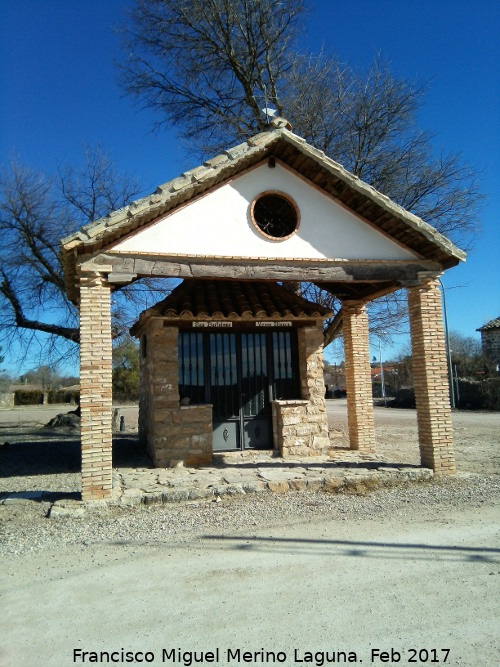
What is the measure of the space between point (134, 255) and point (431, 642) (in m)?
6.12

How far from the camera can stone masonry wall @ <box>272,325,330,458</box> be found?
10094 mm

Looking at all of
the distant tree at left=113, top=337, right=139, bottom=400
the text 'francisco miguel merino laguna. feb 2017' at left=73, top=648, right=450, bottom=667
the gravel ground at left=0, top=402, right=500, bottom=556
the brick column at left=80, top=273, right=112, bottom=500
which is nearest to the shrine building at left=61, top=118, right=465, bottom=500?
the brick column at left=80, top=273, right=112, bottom=500

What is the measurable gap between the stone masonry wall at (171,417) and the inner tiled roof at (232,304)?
0.50m

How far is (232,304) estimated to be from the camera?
10.0m

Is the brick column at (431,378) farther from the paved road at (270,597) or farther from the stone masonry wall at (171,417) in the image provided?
the stone masonry wall at (171,417)

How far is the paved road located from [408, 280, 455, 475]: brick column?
2.83 metres

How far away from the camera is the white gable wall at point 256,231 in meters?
7.83

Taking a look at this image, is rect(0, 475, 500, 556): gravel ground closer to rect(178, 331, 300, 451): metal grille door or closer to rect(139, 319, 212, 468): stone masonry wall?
rect(139, 319, 212, 468): stone masonry wall

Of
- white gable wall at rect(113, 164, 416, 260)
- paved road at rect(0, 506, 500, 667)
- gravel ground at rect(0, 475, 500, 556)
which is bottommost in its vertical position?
paved road at rect(0, 506, 500, 667)

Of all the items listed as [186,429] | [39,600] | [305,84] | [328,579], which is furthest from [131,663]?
[305,84]

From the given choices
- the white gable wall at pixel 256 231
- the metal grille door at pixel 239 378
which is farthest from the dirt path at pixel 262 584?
the white gable wall at pixel 256 231

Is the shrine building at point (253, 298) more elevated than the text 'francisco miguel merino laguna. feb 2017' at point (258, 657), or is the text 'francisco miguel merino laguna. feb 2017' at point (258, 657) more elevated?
the shrine building at point (253, 298)

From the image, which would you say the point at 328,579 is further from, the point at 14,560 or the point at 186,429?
the point at 186,429

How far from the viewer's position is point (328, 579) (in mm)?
4379
